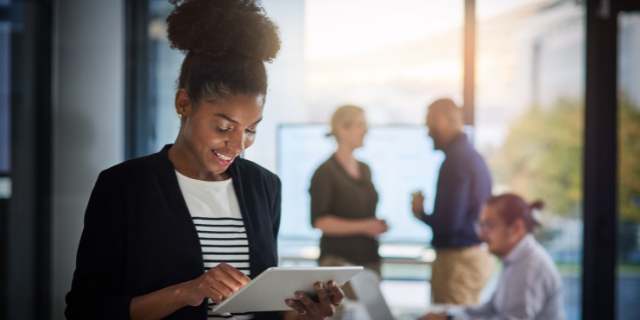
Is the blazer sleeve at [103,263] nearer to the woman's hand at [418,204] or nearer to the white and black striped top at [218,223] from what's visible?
the white and black striped top at [218,223]

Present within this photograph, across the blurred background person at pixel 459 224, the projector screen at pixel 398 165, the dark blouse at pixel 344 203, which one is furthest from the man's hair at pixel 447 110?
the dark blouse at pixel 344 203

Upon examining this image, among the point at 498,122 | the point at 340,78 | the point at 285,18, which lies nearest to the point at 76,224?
the point at 285,18

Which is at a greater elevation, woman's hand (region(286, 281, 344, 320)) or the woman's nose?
the woman's nose

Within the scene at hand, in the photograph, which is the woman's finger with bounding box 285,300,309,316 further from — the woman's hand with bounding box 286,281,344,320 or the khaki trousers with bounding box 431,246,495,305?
the khaki trousers with bounding box 431,246,495,305

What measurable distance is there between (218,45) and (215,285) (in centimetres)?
42

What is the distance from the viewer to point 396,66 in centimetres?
373

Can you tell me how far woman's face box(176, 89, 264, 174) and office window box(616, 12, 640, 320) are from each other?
259 centimetres

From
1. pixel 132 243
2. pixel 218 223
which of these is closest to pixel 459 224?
pixel 218 223

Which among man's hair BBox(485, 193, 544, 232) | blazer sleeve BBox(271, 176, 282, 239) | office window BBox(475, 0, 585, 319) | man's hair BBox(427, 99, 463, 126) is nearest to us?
blazer sleeve BBox(271, 176, 282, 239)

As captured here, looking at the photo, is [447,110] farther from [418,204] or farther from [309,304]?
[309,304]

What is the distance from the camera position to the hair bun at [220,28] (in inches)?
34.2

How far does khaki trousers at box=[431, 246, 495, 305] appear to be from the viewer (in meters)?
2.44

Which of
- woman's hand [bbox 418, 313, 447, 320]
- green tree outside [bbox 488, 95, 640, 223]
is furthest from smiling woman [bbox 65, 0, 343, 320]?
green tree outside [bbox 488, 95, 640, 223]

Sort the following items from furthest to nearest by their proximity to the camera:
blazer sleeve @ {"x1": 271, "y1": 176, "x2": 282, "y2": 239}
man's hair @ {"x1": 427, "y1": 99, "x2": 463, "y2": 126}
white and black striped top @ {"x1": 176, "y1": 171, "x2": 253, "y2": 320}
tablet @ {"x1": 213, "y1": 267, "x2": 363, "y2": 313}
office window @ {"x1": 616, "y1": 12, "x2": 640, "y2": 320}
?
office window @ {"x1": 616, "y1": 12, "x2": 640, "y2": 320}, man's hair @ {"x1": 427, "y1": 99, "x2": 463, "y2": 126}, blazer sleeve @ {"x1": 271, "y1": 176, "x2": 282, "y2": 239}, white and black striped top @ {"x1": 176, "y1": 171, "x2": 253, "y2": 320}, tablet @ {"x1": 213, "y1": 267, "x2": 363, "y2": 313}
